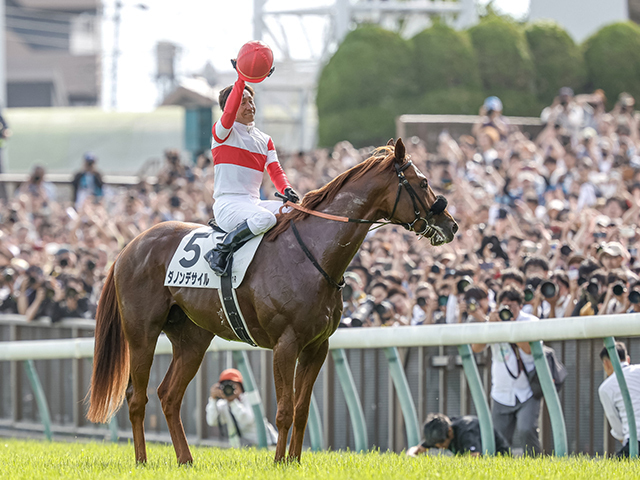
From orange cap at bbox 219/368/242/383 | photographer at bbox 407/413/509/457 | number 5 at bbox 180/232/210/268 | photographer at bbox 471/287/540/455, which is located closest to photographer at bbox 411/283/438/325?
photographer at bbox 471/287/540/455

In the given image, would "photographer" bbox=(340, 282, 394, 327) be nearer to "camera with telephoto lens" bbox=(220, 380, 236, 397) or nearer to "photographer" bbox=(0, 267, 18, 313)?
"camera with telephoto lens" bbox=(220, 380, 236, 397)

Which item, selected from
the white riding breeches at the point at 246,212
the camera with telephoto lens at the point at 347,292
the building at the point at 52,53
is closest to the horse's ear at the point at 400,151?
the white riding breeches at the point at 246,212

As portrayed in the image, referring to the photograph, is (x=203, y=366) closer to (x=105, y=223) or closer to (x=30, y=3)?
(x=105, y=223)

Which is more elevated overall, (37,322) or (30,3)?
(30,3)

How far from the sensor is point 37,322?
1134cm

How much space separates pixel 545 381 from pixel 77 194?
1336cm

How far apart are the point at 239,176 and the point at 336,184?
0.66 metres

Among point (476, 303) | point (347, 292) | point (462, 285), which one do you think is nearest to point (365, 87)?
point (347, 292)

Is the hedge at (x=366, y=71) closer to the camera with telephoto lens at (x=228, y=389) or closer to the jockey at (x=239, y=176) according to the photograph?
the camera with telephoto lens at (x=228, y=389)

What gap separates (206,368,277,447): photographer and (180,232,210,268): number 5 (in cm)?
254

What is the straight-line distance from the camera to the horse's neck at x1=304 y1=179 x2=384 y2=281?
19.6 feet

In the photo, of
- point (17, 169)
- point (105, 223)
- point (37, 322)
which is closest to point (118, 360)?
point (37, 322)

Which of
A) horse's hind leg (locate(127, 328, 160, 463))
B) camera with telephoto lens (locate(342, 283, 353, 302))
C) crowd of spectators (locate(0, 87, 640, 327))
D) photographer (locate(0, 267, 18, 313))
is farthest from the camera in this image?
photographer (locate(0, 267, 18, 313))

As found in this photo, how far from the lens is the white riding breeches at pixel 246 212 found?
6.09 meters
